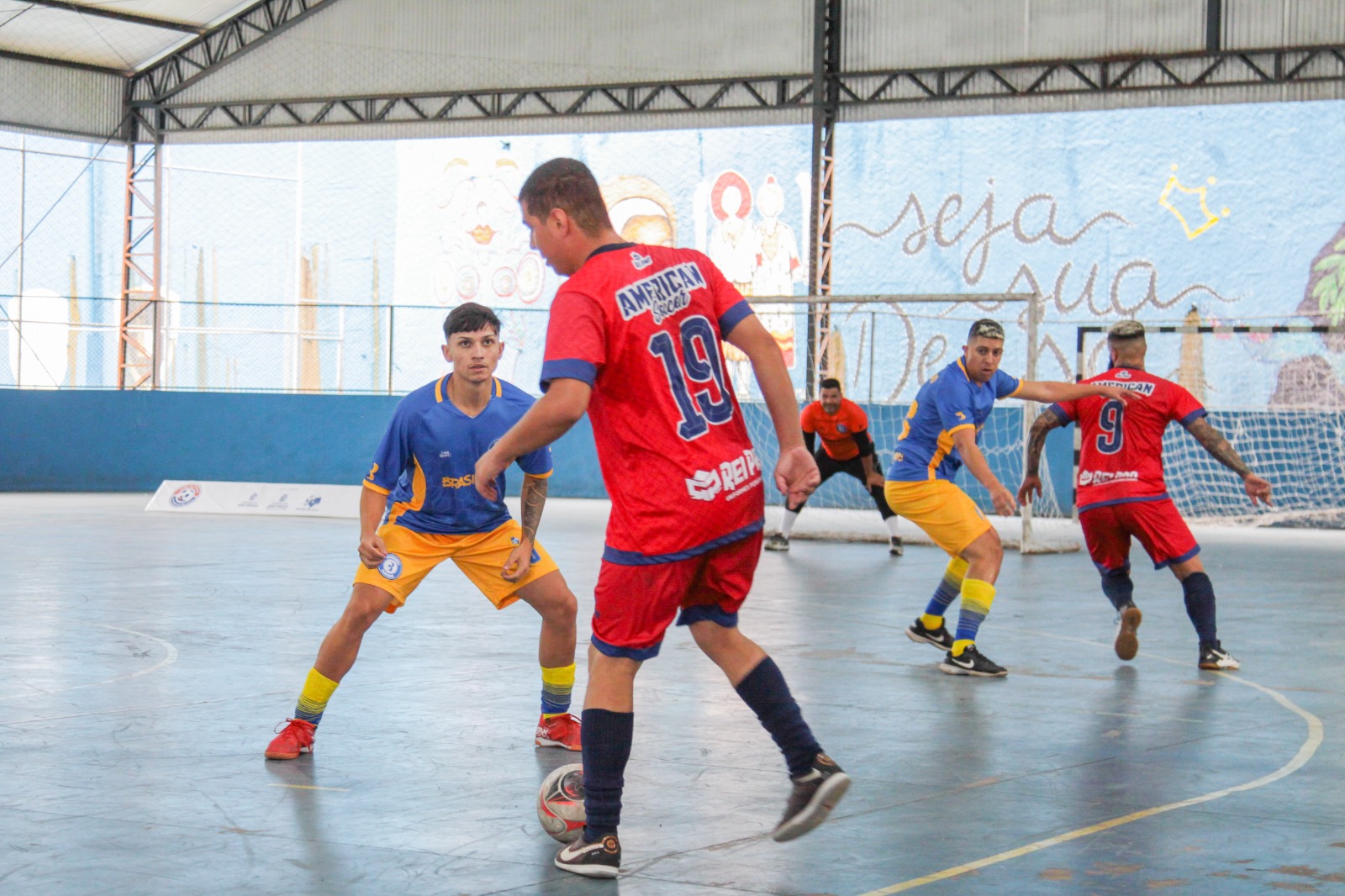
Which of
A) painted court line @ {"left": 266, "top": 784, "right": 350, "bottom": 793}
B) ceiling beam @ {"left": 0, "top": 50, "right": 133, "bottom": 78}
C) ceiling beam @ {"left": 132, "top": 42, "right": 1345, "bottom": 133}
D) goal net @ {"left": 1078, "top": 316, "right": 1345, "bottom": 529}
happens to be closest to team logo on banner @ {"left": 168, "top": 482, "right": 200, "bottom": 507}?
ceiling beam @ {"left": 132, "top": 42, "right": 1345, "bottom": 133}

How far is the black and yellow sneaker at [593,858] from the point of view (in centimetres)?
431

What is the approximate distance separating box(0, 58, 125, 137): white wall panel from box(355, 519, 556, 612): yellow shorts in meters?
25.0

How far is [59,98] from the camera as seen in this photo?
28828 millimetres

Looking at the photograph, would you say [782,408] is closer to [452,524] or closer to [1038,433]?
[452,524]

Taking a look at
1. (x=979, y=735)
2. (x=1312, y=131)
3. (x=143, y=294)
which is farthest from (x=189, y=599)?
(x=1312, y=131)

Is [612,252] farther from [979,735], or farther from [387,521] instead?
[979,735]

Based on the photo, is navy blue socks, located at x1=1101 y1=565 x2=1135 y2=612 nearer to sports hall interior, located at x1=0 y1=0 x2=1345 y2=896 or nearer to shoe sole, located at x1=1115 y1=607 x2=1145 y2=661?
shoe sole, located at x1=1115 y1=607 x2=1145 y2=661

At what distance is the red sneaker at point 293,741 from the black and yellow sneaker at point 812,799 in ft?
7.45

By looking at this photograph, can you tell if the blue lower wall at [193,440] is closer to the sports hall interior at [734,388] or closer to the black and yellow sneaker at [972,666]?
the sports hall interior at [734,388]

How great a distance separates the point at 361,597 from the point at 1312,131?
2578 centimetres

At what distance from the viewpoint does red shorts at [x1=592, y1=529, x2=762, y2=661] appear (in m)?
4.37

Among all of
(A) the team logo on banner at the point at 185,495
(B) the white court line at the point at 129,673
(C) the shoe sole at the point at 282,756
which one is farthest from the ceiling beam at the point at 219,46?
(C) the shoe sole at the point at 282,756

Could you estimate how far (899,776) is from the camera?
18.9 feet

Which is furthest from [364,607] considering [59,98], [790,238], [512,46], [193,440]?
[790,238]
